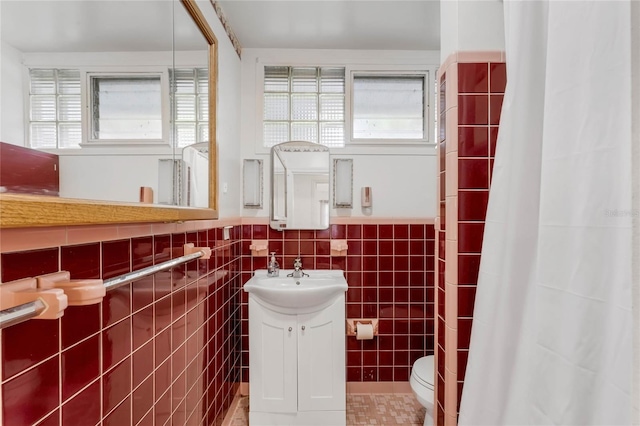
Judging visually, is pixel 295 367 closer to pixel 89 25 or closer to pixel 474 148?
pixel 474 148

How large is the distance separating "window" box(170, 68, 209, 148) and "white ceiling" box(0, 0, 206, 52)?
127mm

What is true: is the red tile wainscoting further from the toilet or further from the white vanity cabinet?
the white vanity cabinet

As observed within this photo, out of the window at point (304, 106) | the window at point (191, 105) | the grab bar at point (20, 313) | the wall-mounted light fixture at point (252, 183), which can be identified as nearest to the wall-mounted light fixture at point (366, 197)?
the window at point (304, 106)

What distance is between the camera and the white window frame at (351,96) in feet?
7.23

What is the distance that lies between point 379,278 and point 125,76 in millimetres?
1813

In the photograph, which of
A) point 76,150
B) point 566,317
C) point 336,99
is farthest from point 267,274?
point 566,317

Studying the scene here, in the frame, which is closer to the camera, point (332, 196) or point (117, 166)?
point (117, 166)

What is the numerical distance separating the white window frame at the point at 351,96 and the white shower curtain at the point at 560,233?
1.33 meters

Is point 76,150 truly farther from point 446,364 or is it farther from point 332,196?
point 332,196

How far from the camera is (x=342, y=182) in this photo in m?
2.20

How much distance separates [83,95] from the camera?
72 cm

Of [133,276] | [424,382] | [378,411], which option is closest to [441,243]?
[424,382]

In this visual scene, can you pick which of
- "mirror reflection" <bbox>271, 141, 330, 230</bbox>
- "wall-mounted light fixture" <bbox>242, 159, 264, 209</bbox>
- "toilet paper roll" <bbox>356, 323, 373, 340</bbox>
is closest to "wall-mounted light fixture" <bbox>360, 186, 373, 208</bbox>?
"mirror reflection" <bbox>271, 141, 330, 230</bbox>

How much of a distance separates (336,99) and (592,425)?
2.08 m
